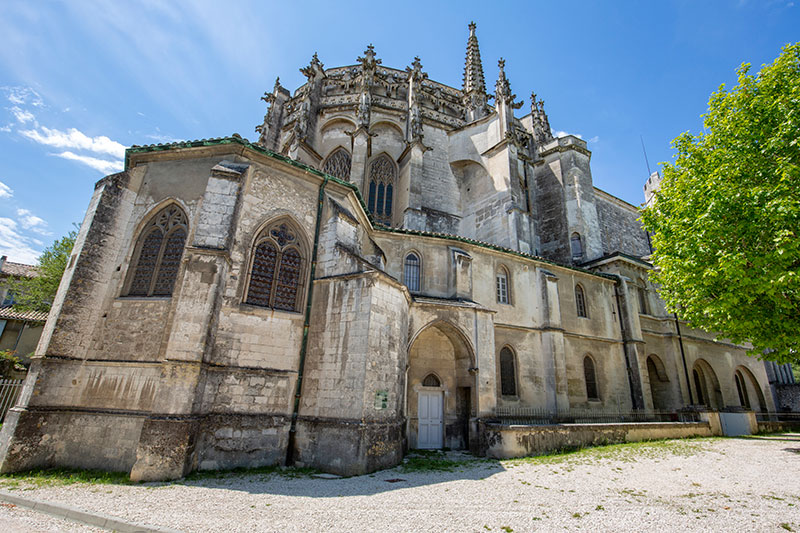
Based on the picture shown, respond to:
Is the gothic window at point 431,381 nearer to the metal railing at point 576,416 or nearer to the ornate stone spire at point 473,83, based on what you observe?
the metal railing at point 576,416

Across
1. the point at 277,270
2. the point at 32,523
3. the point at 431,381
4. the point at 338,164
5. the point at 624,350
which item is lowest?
the point at 32,523

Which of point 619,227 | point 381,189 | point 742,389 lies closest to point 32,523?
point 381,189

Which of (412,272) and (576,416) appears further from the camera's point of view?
(576,416)

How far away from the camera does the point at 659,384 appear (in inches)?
733

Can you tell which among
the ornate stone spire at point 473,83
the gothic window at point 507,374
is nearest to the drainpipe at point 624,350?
the gothic window at point 507,374

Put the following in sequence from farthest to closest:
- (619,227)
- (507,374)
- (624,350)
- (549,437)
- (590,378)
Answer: (619,227) < (624,350) < (590,378) < (507,374) < (549,437)

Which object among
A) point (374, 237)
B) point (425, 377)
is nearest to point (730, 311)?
point (425, 377)

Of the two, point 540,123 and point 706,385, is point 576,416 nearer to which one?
point 706,385

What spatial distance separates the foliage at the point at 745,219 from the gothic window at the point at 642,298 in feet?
26.2

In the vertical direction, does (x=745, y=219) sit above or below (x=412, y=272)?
above

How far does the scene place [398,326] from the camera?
9.95 meters

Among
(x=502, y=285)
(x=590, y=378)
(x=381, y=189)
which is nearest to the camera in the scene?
(x=502, y=285)

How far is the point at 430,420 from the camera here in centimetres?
1291

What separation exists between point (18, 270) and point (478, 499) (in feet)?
115
